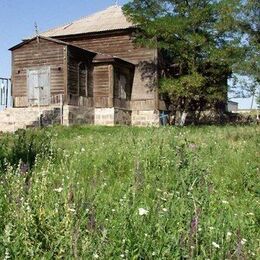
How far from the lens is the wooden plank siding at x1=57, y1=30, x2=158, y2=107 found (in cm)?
3353

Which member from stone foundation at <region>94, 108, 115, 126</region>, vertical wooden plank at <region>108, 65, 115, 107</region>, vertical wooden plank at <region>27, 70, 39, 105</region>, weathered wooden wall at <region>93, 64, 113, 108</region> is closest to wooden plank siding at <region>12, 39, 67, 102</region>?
vertical wooden plank at <region>27, 70, 39, 105</region>

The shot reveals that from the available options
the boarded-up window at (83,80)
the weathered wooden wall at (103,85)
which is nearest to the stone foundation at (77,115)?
the weathered wooden wall at (103,85)

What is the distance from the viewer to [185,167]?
633 cm

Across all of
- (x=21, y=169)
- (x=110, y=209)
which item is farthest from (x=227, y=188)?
(x=21, y=169)

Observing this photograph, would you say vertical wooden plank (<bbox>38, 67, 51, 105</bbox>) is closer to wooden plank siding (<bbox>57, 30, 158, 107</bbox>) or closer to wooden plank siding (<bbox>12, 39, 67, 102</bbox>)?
wooden plank siding (<bbox>12, 39, 67, 102</bbox>)

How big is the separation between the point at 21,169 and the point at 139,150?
11.6 feet

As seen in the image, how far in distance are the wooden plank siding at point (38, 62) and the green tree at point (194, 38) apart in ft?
17.7

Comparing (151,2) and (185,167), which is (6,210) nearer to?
(185,167)

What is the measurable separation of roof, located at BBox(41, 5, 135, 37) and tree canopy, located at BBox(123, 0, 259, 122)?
223 centimetres

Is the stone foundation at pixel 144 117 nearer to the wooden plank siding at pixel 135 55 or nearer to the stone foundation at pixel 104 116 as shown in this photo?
the wooden plank siding at pixel 135 55

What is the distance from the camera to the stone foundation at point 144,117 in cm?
3316

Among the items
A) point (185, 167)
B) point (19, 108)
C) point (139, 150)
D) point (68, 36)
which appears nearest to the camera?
point (185, 167)

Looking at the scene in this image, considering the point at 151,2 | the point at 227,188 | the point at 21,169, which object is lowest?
the point at 227,188

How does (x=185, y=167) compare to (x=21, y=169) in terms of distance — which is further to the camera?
(x=185, y=167)
